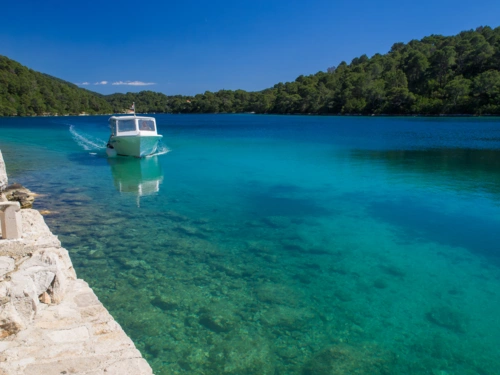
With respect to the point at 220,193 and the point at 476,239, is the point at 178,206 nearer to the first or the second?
the point at 220,193

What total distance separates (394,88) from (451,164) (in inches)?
3433

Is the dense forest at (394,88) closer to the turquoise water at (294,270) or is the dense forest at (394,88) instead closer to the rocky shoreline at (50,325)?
the turquoise water at (294,270)

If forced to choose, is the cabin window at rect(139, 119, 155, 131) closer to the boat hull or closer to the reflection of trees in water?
the boat hull

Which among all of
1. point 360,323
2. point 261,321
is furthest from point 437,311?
point 261,321

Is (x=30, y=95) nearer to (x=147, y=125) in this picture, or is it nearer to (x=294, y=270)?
(x=147, y=125)

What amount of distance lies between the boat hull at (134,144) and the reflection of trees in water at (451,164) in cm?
1399

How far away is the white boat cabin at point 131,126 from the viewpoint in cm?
2330

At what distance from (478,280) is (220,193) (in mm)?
9278

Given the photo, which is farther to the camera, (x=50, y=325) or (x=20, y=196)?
(x=20, y=196)

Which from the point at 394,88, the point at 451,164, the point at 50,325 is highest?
the point at 394,88

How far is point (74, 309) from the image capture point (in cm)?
422

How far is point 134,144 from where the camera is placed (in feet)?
76.8

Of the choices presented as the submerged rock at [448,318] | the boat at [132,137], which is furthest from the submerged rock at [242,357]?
the boat at [132,137]

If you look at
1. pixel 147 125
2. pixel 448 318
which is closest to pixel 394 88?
pixel 147 125
